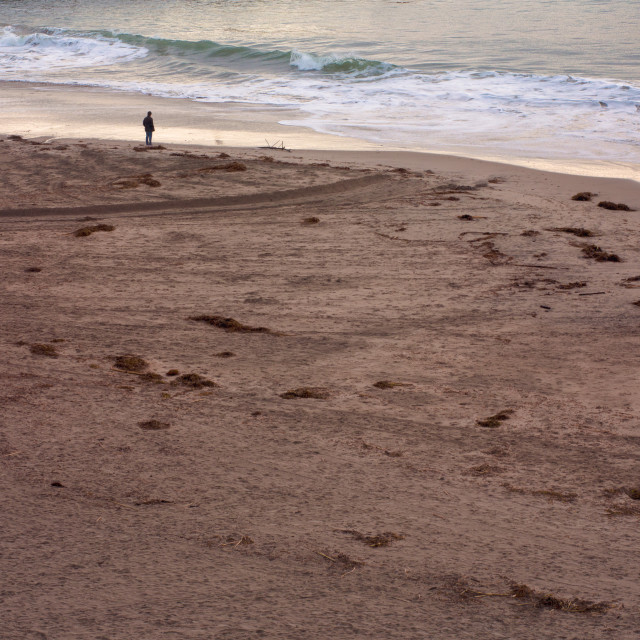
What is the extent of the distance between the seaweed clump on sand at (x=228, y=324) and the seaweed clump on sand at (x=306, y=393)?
4.51 ft

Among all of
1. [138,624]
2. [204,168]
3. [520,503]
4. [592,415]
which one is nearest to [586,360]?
[592,415]

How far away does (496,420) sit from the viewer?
5.68 meters

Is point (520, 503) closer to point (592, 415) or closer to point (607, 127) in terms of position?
point (592, 415)

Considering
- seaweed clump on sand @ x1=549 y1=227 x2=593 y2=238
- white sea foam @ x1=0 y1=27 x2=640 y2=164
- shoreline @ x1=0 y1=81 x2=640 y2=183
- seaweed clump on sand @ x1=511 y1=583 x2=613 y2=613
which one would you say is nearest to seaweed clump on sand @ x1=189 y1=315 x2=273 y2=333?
seaweed clump on sand @ x1=511 y1=583 x2=613 y2=613

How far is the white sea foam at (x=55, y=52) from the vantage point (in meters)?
34.4

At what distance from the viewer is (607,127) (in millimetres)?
18734

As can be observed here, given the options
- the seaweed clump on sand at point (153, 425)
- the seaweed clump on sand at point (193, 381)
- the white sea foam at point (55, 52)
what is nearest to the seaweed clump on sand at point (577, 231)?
the seaweed clump on sand at point (193, 381)

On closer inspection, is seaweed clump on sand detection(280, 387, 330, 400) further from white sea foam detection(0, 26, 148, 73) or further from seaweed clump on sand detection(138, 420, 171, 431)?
white sea foam detection(0, 26, 148, 73)

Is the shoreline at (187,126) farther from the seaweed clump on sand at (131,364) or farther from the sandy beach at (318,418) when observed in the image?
the seaweed clump on sand at (131,364)

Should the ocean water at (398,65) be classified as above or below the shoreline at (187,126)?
above

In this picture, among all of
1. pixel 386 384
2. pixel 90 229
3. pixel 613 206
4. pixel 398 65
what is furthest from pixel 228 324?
pixel 398 65

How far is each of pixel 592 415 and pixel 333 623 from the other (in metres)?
3.17

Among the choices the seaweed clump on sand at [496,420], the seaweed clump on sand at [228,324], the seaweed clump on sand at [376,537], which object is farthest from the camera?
the seaweed clump on sand at [228,324]

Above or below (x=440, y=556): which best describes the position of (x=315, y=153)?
above
